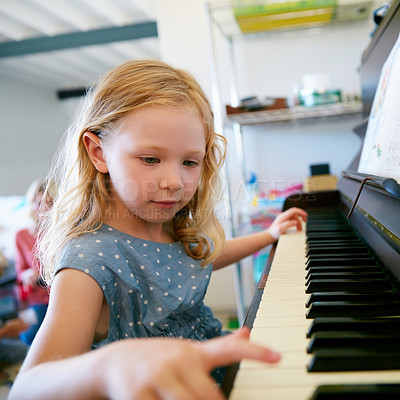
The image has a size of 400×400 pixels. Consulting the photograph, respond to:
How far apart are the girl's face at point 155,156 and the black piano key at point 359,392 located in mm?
577

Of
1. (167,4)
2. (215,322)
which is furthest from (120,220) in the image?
(167,4)

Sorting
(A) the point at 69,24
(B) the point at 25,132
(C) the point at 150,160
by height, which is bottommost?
(C) the point at 150,160

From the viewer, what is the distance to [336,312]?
637 millimetres

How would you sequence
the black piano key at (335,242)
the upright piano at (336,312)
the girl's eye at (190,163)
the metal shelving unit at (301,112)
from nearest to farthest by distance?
the upright piano at (336,312) < the girl's eye at (190,163) < the black piano key at (335,242) < the metal shelving unit at (301,112)

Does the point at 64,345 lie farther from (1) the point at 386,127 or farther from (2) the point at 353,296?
(1) the point at 386,127

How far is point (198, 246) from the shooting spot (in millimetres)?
1215

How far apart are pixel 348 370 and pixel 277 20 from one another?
226cm

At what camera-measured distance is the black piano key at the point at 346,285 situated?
74cm

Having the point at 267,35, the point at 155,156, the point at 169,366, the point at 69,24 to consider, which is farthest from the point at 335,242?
the point at 69,24

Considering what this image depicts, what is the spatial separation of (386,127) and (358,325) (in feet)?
2.14

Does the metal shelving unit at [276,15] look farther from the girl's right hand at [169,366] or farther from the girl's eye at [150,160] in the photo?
the girl's right hand at [169,366]

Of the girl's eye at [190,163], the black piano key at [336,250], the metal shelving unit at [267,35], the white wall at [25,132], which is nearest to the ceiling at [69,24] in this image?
the metal shelving unit at [267,35]

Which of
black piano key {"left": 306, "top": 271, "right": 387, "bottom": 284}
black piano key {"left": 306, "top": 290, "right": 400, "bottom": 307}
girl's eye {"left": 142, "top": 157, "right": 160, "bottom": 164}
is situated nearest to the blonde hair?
girl's eye {"left": 142, "top": 157, "right": 160, "bottom": 164}

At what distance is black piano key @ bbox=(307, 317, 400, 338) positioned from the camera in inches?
21.6
